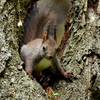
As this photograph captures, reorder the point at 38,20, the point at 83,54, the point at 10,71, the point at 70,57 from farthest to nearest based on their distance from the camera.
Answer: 1. the point at 38,20
2. the point at 70,57
3. the point at 83,54
4. the point at 10,71

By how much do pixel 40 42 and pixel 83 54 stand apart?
2.41ft

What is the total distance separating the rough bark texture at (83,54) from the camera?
1.76 metres

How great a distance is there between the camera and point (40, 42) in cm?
237

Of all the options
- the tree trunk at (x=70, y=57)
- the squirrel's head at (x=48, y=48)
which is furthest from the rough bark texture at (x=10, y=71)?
the squirrel's head at (x=48, y=48)

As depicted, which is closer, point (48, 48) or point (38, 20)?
point (48, 48)

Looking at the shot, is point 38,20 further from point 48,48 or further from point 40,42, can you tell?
point 48,48

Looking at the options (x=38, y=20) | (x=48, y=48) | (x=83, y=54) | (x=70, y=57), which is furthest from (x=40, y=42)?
(x=83, y=54)

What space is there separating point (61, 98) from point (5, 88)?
0.72 meters

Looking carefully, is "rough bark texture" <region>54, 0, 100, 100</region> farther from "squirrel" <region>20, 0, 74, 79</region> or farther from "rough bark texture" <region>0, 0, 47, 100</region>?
"rough bark texture" <region>0, 0, 47, 100</region>

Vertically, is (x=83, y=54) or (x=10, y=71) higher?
(x=10, y=71)

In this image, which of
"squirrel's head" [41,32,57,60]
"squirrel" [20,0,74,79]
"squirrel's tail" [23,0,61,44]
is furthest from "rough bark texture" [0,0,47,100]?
"squirrel's tail" [23,0,61,44]

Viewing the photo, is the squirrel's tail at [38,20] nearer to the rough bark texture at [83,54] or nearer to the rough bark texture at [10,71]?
the rough bark texture at [83,54]

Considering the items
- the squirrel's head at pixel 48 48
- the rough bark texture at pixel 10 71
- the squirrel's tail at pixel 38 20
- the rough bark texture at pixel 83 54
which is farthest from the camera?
the squirrel's tail at pixel 38 20

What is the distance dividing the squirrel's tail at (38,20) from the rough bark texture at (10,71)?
71 centimetres
